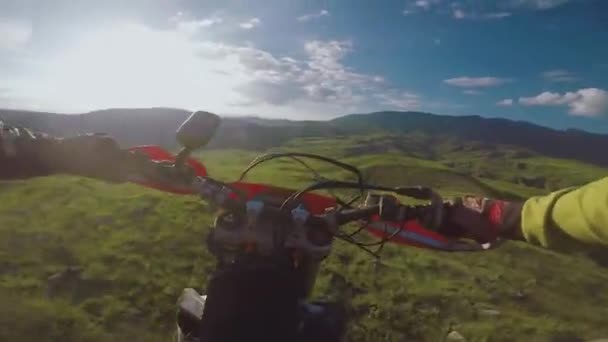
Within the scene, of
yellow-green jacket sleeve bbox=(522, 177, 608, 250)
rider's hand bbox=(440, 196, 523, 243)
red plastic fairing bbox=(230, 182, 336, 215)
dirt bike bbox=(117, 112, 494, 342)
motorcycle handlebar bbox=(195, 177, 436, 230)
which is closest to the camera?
yellow-green jacket sleeve bbox=(522, 177, 608, 250)

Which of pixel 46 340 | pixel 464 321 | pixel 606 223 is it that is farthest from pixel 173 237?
pixel 606 223

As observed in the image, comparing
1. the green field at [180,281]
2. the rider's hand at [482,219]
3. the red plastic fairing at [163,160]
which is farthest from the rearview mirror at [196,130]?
the green field at [180,281]

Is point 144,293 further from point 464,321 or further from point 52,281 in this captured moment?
point 464,321

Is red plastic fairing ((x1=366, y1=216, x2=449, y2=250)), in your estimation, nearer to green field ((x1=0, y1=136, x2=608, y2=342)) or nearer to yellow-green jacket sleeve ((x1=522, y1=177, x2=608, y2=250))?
yellow-green jacket sleeve ((x1=522, y1=177, x2=608, y2=250))

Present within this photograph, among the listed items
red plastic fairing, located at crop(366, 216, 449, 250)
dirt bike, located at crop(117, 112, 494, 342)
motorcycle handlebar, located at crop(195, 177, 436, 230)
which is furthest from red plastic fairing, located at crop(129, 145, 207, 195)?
red plastic fairing, located at crop(366, 216, 449, 250)

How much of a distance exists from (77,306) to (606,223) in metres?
6.73

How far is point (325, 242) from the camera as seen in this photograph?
2.62m

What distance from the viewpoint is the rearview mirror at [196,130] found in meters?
2.60

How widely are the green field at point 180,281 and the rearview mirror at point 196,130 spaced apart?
3024 millimetres

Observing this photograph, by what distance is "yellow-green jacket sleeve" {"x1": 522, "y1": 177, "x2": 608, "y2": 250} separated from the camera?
2.21 m

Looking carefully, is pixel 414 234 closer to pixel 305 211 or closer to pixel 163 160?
pixel 305 211

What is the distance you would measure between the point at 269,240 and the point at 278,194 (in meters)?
0.46

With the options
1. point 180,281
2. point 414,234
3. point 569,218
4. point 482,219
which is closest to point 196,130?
point 414,234

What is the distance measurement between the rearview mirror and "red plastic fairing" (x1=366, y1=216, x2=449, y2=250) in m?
1.01
